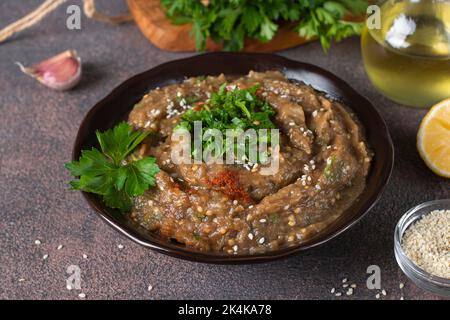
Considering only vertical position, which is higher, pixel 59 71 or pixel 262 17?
pixel 262 17

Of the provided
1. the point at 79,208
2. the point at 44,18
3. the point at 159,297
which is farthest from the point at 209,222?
the point at 44,18

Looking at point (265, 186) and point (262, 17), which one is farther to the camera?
point (262, 17)

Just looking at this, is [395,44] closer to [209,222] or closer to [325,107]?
[325,107]

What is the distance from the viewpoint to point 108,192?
140 inches

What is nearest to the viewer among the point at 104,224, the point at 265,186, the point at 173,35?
the point at 265,186

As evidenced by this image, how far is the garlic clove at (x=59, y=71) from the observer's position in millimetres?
4898

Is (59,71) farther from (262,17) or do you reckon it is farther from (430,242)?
(430,242)

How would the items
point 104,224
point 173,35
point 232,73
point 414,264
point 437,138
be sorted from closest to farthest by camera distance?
point 414,264
point 104,224
point 437,138
point 232,73
point 173,35

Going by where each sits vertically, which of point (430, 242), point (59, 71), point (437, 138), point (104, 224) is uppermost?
point (437, 138)

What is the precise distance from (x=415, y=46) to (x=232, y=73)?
49.3 inches

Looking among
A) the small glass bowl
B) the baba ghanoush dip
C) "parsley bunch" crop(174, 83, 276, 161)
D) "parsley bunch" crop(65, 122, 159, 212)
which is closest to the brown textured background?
the small glass bowl

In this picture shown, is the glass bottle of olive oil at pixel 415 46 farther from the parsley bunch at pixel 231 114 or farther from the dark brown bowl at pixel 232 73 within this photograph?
the parsley bunch at pixel 231 114

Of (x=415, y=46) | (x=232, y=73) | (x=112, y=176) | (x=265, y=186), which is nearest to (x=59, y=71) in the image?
(x=232, y=73)

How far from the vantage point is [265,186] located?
11.5ft
